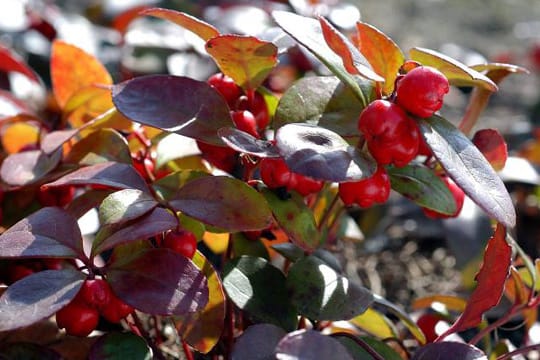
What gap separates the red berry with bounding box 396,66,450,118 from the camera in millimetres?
688

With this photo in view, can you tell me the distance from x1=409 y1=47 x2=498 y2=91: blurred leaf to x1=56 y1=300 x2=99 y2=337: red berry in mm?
388

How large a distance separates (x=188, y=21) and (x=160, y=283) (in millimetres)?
274

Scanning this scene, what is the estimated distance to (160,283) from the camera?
2.24 ft

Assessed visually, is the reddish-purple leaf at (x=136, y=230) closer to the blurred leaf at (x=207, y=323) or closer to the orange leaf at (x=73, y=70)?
the blurred leaf at (x=207, y=323)

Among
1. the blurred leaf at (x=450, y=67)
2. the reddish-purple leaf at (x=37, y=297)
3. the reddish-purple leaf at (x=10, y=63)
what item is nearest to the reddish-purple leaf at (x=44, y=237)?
the reddish-purple leaf at (x=37, y=297)

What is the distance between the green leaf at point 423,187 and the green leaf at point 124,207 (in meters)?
0.27

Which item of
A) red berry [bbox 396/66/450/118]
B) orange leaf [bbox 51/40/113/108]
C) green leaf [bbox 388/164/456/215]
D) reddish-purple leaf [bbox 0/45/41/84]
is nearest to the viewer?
red berry [bbox 396/66/450/118]

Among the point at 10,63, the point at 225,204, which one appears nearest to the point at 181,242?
the point at 225,204

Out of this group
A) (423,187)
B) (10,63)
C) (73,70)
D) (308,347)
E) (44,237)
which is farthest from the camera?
(10,63)

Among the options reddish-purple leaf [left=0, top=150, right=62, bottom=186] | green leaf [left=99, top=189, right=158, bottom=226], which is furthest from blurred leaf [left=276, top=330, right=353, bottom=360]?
reddish-purple leaf [left=0, top=150, right=62, bottom=186]

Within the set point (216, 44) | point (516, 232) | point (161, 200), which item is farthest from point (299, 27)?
point (516, 232)

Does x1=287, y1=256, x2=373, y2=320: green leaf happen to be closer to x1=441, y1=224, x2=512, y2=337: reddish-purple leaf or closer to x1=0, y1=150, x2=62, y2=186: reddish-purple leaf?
x1=441, y1=224, x2=512, y2=337: reddish-purple leaf

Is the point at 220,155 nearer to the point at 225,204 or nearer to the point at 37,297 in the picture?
the point at 225,204

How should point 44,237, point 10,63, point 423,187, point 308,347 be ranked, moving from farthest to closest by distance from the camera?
point 10,63, point 423,187, point 44,237, point 308,347
